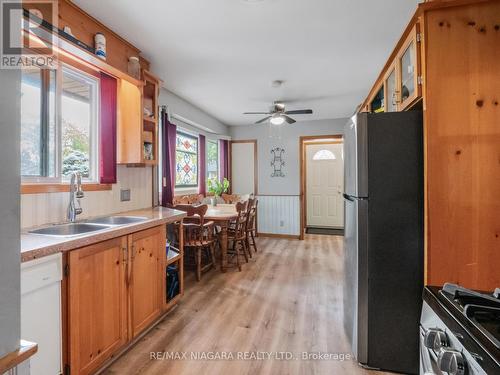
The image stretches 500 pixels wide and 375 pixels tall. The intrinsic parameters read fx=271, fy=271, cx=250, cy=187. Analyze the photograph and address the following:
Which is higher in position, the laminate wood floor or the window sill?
the window sill

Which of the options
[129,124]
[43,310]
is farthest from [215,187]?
[43,310]

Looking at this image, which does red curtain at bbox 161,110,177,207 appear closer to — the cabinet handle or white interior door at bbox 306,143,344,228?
the cabinet handle

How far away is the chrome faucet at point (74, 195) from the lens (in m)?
1.99

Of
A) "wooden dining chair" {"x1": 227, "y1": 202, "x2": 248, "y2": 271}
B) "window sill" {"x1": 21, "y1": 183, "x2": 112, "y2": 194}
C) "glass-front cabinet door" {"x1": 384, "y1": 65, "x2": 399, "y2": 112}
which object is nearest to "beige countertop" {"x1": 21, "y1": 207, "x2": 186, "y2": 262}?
"window sill" {"x1": 21, "y1": 183, "x2": 112, "y2": 194}

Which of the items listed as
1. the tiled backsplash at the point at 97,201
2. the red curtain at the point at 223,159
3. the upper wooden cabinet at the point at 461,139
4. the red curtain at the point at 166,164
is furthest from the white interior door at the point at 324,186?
the upper wooden cabinet at the point at 461,139

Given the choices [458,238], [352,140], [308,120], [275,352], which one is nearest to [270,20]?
[352,140]

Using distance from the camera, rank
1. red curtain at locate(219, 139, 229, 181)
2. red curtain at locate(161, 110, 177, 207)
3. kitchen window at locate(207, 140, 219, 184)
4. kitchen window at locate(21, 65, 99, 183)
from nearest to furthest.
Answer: kitchen window at locate(21, 65, 99, 183), red curtain at locate(161, 110, 177, 207), kitchen window at locate(207, 140, 219, 184), red curtain at locate(219, 139, 229, 181)

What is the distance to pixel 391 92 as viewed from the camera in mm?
2340

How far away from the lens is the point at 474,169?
1531 millimetres

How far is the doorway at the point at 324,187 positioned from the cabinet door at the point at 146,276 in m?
4.77

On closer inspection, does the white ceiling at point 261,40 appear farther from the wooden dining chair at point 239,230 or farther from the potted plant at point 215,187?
the potted plant at point 215,187

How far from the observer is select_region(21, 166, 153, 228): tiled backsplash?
5.90 ft

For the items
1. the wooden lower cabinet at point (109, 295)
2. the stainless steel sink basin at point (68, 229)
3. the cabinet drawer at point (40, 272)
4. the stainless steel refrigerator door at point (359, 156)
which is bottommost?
the wooden lower cabinet at point (109, 295)

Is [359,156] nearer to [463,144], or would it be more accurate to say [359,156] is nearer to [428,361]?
[463,144]
